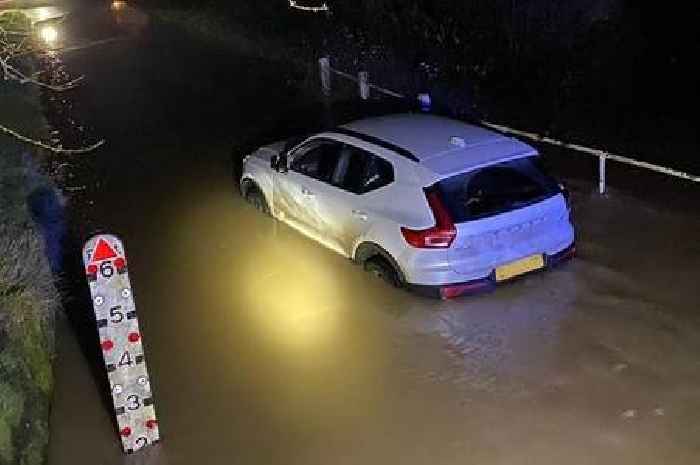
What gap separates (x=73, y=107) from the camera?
790 inches

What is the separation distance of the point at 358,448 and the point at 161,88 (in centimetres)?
1540

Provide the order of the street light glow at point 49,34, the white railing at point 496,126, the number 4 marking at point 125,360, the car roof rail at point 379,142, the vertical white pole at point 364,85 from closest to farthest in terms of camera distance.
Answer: the number 4 marking at point 125,360, the car roof rail at point 379,142, the white railing at point 496,126, the vertical white pole at point 364,85, the street light glow at point 49,34

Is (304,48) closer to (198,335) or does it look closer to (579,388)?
(198,335)

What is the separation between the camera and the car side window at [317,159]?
10.2m

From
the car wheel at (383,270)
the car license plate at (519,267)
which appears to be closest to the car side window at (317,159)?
the car wheel at (383,270)

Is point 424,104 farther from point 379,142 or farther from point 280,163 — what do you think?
point 379,142

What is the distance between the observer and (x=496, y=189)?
910 centimetres

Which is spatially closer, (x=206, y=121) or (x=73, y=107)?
(x=206, y=121)

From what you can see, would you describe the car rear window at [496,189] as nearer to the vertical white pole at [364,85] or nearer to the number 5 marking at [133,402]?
the number 5 marking at [133,402]

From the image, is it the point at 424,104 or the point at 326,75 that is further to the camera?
the point at 326,75

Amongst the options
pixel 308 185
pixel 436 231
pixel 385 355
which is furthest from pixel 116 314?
pixel 308 185

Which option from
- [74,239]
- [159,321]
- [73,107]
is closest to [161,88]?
[73,107]

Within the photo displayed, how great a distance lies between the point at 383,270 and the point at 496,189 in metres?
1.43

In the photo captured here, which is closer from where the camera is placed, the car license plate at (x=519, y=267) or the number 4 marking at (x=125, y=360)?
the number 4 marking at (x=125, y=360)
